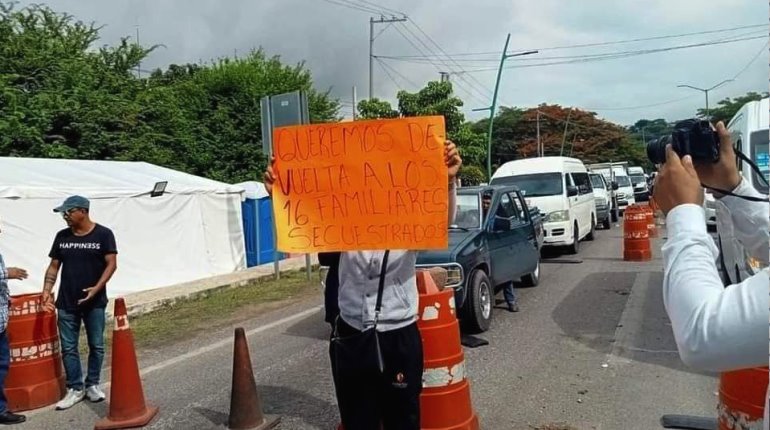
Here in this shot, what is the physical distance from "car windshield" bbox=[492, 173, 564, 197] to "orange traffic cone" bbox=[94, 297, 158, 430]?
37.1ft

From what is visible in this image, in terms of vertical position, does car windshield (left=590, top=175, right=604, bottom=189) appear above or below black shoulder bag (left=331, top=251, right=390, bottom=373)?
above

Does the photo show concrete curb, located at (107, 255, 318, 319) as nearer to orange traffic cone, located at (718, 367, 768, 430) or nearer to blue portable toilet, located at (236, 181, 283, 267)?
blue portable toilet, located at (236, 181, 283, 267)

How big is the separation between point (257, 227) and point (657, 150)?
51.7ft

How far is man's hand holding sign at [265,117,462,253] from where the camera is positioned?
3367mm

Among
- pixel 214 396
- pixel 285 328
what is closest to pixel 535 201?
pixel 285 328

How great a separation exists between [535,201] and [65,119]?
44.7 feet

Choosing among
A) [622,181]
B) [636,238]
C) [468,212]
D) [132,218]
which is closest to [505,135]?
[622,181]

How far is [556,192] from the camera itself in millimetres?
15445

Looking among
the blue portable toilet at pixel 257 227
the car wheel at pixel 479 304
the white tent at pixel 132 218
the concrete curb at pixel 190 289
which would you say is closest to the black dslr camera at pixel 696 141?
the car wheel at pixel 479 304

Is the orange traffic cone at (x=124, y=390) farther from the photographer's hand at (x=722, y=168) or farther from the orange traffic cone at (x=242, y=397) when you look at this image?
the photographer's hand at (x=722, y=168)

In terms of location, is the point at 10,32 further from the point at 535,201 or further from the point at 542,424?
the point at 542,424

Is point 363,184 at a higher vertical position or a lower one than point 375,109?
lower

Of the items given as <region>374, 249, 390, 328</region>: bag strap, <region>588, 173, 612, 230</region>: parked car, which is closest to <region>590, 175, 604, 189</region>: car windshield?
<region>588, 173, 612, 230</region>: parked car

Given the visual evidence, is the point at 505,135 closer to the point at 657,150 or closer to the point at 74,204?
the point at 74,204
